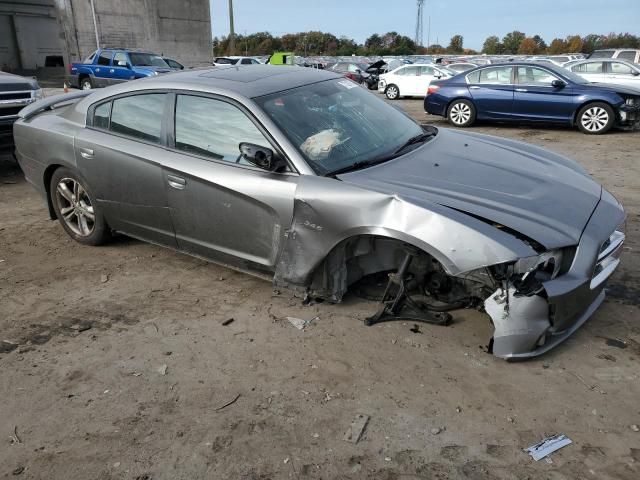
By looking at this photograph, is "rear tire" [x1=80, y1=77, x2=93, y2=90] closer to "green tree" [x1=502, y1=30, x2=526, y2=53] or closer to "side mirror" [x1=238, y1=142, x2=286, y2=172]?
"side mirror" [x1=238, y1=142, x2=286, y2=172]

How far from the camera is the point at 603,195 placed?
3688 millimetres

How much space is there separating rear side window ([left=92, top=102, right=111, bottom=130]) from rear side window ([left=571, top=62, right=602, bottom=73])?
15020 mm

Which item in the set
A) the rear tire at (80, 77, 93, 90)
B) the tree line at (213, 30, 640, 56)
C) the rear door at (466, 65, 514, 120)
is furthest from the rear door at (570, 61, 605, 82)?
the tree line at (213, 30, 640, 56)

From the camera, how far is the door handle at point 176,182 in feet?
12.8

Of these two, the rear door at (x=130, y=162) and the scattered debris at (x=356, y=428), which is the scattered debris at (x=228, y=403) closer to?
the scattered debris at (x=356, y=428)

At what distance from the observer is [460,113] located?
12602 millimetres

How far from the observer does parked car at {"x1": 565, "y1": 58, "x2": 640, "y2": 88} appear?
589 inches

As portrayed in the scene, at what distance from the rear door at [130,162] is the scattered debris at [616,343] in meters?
3.14

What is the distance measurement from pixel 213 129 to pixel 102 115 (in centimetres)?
131

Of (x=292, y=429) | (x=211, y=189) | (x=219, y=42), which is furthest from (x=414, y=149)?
(x=219, y=42)

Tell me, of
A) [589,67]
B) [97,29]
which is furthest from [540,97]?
[97,29]

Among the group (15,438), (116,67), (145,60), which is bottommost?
(15,438)

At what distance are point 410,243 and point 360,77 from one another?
23.6 m

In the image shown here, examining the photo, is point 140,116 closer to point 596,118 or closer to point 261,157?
point 261,157
